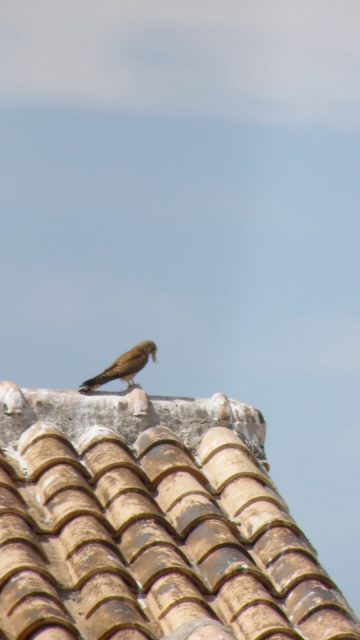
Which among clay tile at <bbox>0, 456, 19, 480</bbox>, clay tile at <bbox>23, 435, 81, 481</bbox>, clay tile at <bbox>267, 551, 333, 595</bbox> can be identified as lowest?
clay tile at <bbox>267, 551, 333, 595</bbox>

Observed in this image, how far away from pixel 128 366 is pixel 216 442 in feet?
4.70

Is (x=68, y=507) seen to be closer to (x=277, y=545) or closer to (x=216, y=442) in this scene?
(x=277, y=545)

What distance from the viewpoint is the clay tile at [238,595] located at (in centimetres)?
625

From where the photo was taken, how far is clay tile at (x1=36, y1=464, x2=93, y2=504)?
6672 millimetres

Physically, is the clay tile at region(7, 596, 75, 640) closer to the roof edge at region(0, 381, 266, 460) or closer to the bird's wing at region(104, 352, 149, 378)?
the roof edge at region(0, 381, 266, 460)

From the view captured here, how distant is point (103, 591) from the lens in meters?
5.96

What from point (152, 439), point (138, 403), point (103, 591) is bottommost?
point (103, 591)

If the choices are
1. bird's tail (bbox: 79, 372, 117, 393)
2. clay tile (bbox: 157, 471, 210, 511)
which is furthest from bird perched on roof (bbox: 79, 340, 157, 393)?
clay tile (bbox: 157, 471, 210, 511)

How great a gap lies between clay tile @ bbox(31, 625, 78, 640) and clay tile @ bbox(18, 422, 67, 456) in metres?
1.55

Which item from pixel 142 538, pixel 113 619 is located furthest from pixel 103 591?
pixel 142 538

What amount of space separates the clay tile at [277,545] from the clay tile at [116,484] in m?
0.59

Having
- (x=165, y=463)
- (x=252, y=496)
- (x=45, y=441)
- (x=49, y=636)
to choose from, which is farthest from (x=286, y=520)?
(x=49, y=636)

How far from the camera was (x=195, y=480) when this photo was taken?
7.20 m

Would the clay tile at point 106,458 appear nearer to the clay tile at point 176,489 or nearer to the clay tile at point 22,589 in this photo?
the clay tile at point 176,489
